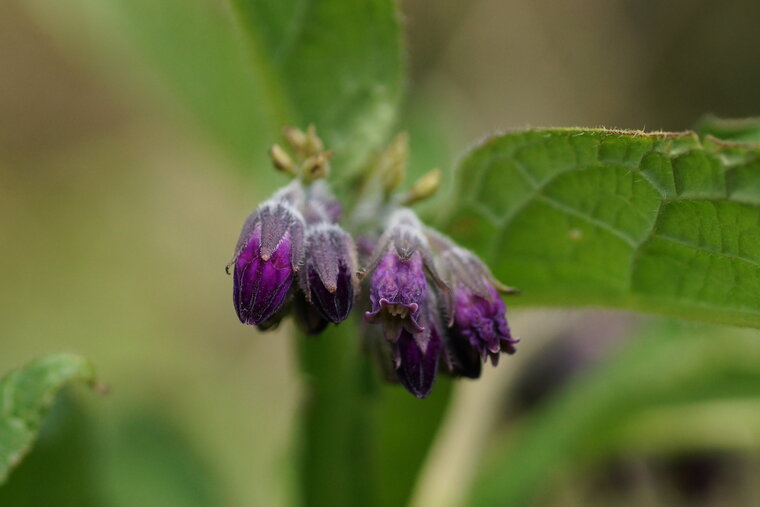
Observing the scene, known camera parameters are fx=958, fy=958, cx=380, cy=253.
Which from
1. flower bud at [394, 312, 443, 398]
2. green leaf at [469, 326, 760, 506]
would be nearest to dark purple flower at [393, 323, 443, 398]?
flower bud at [394, 312, 443, 398]

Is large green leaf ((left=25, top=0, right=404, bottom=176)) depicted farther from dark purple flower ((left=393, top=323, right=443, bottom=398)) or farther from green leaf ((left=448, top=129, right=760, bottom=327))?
dark purple flower ((left=393, top=323, right=443, bottom=398))

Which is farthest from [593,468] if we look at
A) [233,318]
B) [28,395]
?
→ [233,318]

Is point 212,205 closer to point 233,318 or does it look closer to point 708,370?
point 233,318

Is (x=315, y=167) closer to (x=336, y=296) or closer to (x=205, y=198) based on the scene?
(x=336, y=296)

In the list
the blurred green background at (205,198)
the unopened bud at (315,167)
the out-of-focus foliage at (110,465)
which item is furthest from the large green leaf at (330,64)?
the blurred green background at (205,198)

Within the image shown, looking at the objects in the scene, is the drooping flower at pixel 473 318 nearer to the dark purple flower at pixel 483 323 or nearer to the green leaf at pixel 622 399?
the dark purple flower at pixel 483 323

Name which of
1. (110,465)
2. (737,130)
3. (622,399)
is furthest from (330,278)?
(110,465)
